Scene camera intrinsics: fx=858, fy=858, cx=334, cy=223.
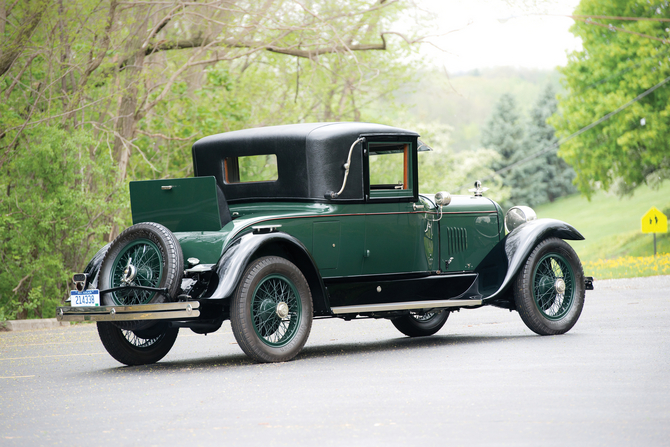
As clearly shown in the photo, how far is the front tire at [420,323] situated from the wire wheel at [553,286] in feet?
4.08

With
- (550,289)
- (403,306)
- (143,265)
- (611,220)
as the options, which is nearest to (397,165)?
(403,306)

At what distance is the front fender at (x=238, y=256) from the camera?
721 centimetres

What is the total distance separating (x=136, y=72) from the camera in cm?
1842

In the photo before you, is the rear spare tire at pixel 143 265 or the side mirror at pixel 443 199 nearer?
the rear spare tire at pixel 143 265

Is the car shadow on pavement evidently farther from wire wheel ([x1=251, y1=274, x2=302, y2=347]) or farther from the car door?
the car door

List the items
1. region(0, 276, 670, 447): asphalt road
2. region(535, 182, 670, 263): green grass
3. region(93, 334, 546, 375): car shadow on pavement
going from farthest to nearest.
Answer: region(535, 182, 670, 263): green grass → region(93, 334, 546, 375): car shadow on pavement → region(0, 276, 670, 447): asphalt road

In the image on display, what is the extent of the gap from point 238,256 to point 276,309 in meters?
0.62

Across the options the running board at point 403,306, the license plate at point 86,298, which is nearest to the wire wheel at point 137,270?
the license plate at point 86,298

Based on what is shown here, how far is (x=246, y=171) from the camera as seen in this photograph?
945cm

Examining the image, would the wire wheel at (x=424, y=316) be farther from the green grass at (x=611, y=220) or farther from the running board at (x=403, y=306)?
the green grass at (x=611, y=220)

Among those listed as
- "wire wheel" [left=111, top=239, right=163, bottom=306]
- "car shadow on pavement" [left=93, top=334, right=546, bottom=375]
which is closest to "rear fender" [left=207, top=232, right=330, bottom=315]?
"wire wheel" [left=111, top=239, right=163, bottom=306]

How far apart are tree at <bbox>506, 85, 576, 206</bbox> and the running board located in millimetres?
54309

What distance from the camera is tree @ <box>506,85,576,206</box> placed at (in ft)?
207

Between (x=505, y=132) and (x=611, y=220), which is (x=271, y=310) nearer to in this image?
(x=611, y=220)
